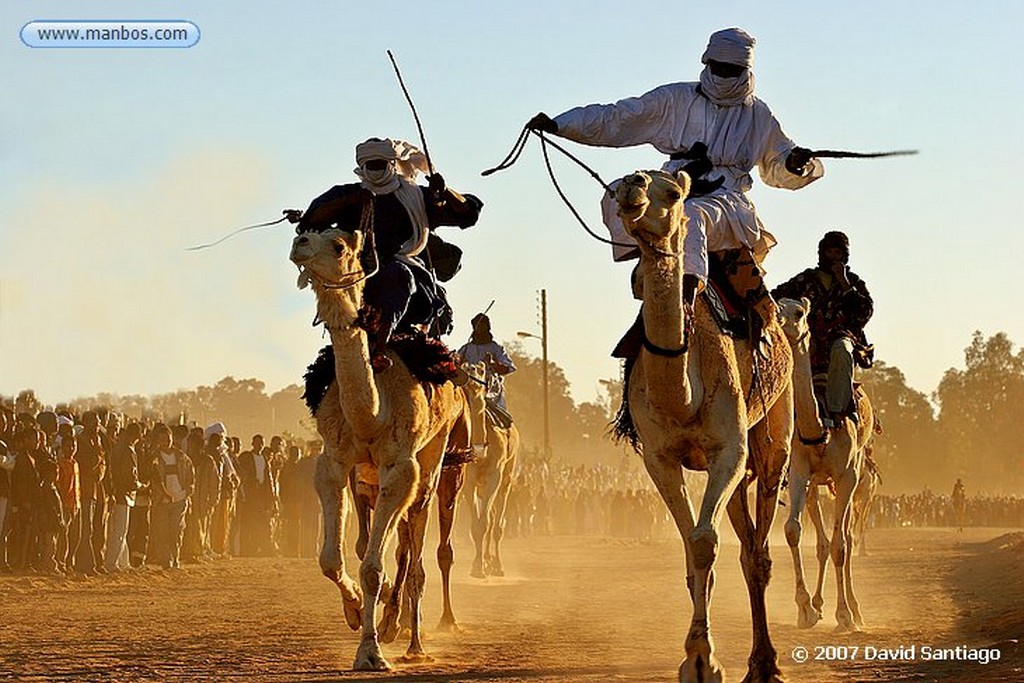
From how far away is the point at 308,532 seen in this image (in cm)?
3105

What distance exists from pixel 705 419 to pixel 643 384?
422mm

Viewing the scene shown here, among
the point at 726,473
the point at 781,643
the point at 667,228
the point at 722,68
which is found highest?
the point at 722,68

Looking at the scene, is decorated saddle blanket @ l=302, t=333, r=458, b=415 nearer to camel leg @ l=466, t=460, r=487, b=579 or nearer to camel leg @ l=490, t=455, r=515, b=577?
camel leg @ l=466, t=460, r=487, b=579

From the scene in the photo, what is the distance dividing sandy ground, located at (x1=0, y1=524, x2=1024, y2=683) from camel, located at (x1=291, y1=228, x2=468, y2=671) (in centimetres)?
58

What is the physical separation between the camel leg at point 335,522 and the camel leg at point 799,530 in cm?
499

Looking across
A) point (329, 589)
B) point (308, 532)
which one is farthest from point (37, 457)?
point (308, 532)

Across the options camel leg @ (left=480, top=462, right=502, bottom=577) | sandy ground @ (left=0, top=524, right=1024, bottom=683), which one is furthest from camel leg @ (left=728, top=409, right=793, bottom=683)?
camel leg @ (left=480, top=462, right=502, bottom=577)

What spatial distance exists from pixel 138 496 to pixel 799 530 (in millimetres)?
11745

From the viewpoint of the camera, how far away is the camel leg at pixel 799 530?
15445mm

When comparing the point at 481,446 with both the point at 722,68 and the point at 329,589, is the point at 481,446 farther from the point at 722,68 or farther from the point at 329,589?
the point at 722,68

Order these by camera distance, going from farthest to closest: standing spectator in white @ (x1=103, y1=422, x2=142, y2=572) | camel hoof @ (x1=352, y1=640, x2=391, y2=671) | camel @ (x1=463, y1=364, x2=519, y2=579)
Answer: camel @ (x1=463, y1=364, x2=519, y2=579) < standing spectator in white @ (x1=103, y1=422, x2=142, y2=572) < camel hoof @ (x1=352, y1=640, x2=391, y2=671)

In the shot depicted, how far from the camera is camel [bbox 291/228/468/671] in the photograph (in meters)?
11.2

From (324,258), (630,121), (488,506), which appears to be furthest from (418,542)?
(488,506)

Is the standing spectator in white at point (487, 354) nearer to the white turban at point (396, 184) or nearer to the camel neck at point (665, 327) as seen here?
the white turban at point (396, 184)
